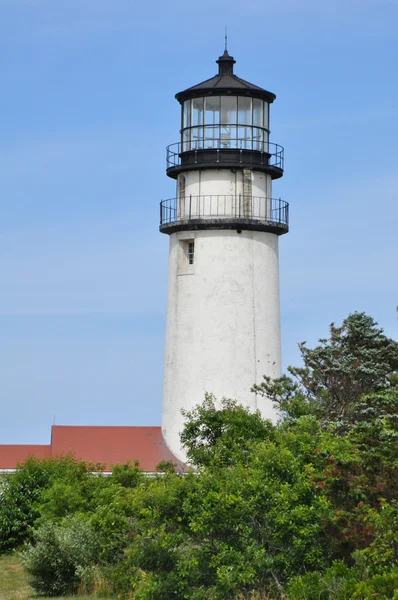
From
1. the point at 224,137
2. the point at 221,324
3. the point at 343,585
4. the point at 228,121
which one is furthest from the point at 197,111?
the point at 343,585

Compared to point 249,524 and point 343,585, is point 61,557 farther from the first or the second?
point 343,585

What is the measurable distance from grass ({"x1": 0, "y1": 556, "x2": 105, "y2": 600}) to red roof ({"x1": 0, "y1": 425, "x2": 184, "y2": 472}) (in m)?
5.15

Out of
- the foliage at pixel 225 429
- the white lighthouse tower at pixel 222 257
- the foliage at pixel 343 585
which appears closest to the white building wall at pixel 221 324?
the white lighthouse tower at pixel 222 257

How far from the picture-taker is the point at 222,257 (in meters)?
33.5

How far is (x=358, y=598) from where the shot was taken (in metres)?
16.5

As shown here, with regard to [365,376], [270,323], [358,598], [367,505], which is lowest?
[358,598]

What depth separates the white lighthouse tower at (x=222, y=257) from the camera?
3325cm

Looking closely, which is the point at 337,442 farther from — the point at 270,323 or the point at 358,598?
the point at 270,323

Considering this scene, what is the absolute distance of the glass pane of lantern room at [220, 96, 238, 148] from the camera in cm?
3384

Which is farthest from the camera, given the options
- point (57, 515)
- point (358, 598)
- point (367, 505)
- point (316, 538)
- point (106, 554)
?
point (57, 515)

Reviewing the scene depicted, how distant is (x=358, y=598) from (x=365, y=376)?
1271 cm

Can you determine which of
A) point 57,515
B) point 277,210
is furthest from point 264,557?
point 277,210

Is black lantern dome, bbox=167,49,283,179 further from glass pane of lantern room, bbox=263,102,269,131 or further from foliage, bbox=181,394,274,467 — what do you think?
foliage, bbox=181,394,274,467

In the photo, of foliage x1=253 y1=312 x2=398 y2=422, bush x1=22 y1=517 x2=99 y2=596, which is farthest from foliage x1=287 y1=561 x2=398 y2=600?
foliage x1=253 y1=312 x2=398 y2=422
